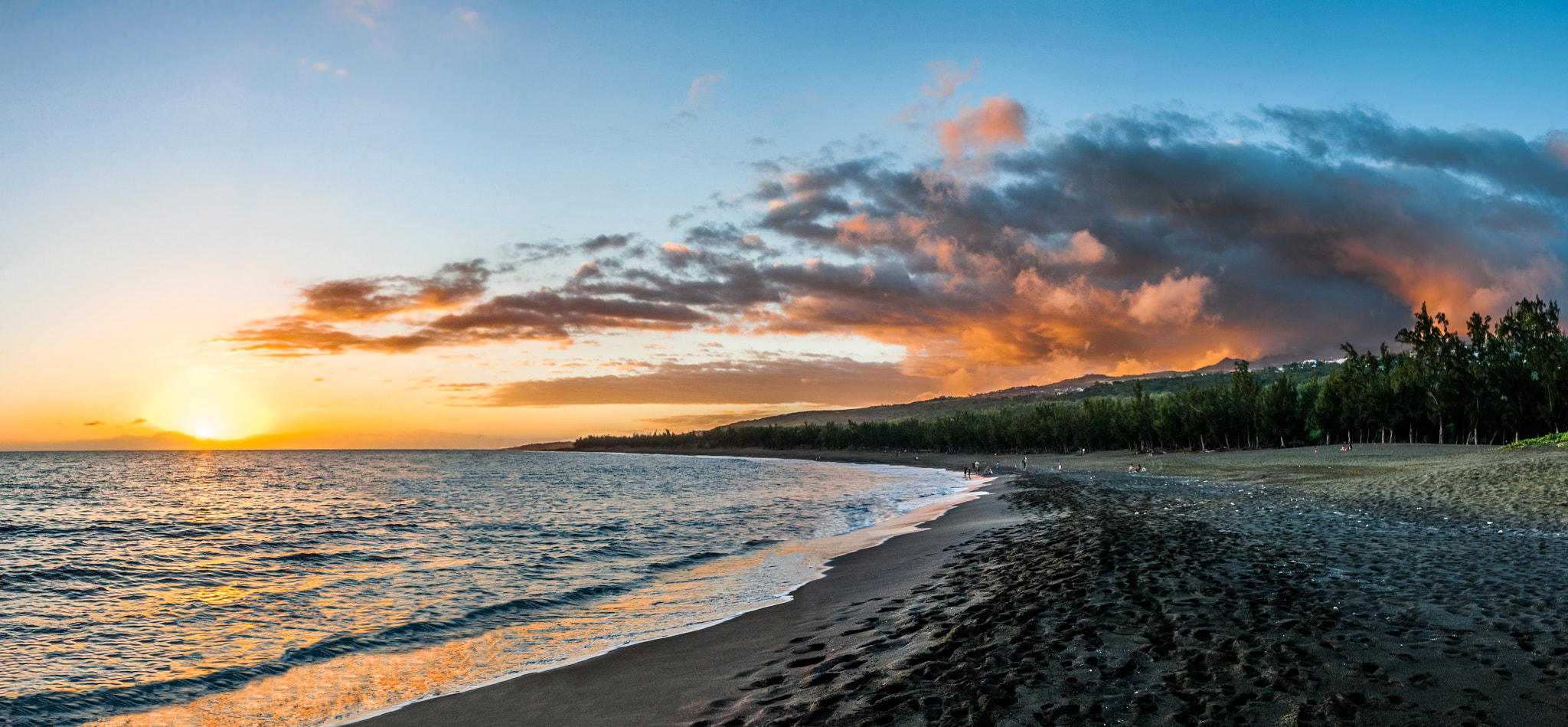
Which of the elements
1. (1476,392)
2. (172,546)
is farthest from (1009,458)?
(172,546)

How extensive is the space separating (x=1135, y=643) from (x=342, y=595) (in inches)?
755

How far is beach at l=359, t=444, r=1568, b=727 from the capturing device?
25.2 ft

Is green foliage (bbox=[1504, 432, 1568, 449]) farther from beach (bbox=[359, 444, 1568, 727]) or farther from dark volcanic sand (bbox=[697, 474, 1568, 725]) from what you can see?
dark volcanic sand (bbox=[697, 474, 1568, 725])

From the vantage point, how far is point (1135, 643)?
31.8ft

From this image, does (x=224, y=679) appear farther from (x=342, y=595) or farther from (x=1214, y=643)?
(x=1214, y=643)

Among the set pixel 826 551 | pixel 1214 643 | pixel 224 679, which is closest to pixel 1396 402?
pixel 826 551

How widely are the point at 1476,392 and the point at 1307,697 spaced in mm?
98371

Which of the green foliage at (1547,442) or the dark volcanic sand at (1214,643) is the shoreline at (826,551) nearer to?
the dark volcanic sand at (1214,643)

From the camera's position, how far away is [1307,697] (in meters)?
7.50

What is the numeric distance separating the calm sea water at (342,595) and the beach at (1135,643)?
2.47 m

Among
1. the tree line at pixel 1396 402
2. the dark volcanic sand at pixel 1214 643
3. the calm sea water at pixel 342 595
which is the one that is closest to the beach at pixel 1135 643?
the dark volcanic sand at pixel 1214 643

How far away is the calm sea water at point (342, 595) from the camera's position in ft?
40.3

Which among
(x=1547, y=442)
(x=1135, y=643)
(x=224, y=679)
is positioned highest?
(x=1547, y=442)

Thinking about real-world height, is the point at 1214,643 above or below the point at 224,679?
above
